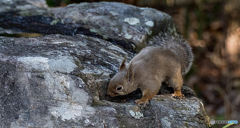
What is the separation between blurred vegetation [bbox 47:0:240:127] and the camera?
606 centimetres

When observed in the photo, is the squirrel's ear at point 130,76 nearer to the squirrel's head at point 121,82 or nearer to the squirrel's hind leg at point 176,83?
the squirrel's head at point 121,82

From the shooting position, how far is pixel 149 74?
119 inches

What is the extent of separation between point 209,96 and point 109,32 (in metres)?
3.81

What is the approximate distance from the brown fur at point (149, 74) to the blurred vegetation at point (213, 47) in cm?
268

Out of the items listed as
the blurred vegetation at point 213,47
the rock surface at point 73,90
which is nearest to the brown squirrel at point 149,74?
the rock surface at point 73,90

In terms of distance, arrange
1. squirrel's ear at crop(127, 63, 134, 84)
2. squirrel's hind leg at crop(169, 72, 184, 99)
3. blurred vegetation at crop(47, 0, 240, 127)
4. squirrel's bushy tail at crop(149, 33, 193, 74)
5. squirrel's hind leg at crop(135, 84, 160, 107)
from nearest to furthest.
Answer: squirrel's hind leg at crop(135, 84, 160, 107) < squirrel's ear at crop(127, 63, 134, 84) < squirrel's hind leg at crop(169, 72, 184, 99) < squirrel's bushy tail at crop(149, 33, 193, 74) < blurred vegetation at crop(47, 0, 240, 127)

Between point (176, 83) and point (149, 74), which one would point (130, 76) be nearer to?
point (149, 74)

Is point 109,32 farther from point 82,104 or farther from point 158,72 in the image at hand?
point 82,104

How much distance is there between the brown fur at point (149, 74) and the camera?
2.79 metres

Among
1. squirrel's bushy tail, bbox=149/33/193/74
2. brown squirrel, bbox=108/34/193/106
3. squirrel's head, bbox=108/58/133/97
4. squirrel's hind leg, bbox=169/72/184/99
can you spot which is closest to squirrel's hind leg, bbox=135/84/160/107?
brown squirrel, bbox=108/34/193/106

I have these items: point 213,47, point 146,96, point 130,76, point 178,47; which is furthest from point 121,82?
point 213,47

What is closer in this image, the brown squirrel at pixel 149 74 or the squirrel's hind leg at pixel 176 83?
the brown squirrel at pixel 149 74

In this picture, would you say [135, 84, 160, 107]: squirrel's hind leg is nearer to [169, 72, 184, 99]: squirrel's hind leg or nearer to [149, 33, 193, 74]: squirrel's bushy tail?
[169, 72, 184, 99]: squirrel's hind leg

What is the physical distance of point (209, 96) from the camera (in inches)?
249
